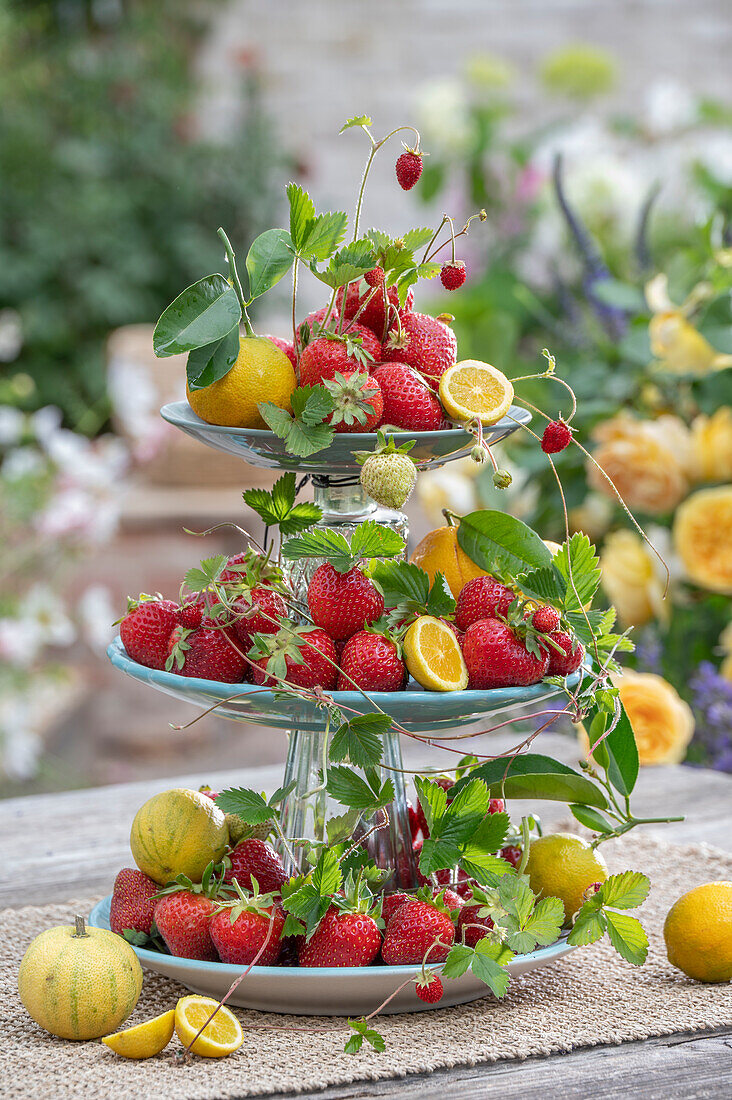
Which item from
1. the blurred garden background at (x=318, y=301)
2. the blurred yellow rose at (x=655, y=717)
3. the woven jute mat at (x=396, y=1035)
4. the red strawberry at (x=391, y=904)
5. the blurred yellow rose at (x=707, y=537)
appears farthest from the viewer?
the blurred garden background at (x=318, y=301)

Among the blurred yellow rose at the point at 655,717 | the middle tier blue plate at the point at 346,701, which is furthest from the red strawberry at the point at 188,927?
the blurred yellow rose at the point at 655,717

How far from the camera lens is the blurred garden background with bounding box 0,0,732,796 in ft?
5.19

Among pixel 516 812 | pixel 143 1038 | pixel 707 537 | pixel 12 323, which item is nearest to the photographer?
pixel 143 1038

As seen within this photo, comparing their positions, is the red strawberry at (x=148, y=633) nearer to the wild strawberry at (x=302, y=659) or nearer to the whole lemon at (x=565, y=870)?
the wild strawberry at (x=302, y=659)

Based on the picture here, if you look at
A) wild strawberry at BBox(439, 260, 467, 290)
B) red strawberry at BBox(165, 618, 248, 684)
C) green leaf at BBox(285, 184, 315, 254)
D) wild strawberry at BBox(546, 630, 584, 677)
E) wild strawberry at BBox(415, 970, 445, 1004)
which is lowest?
wild strawberry at BBox(415, 970, 445, 1004)

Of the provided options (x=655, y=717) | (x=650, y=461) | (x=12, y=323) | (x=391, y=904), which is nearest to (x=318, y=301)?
(x=12, y=323)

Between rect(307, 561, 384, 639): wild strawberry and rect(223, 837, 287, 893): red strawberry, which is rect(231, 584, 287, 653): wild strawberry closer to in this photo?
rect(307, 561, 384, 639): wild strawberry

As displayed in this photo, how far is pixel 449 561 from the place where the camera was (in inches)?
30.7

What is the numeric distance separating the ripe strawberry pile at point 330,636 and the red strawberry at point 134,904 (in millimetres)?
135

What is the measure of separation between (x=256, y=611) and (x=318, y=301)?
12.6ft

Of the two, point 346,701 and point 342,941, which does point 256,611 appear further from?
point 342,941

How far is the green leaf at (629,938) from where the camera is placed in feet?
2.38

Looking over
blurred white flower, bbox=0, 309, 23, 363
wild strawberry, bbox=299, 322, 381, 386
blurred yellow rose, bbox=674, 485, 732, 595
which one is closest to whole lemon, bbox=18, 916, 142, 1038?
wild strawberry, bbox=299, 322, 381, 386

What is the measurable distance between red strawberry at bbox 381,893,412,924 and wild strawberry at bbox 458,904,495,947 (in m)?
0.04
